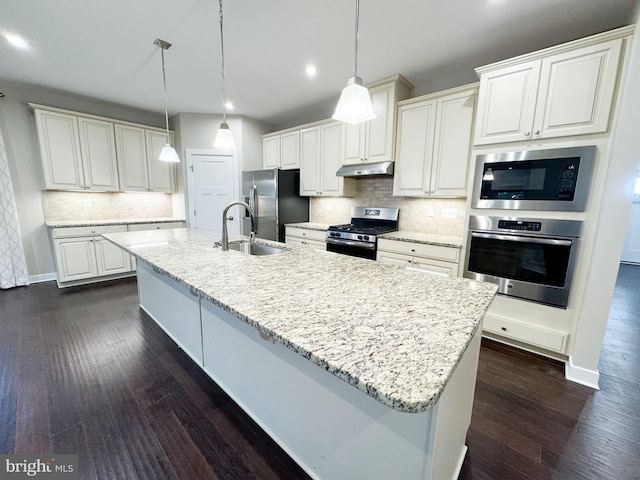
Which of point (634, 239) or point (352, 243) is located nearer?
point (352, 243)

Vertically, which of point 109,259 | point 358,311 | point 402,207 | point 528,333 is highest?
point 402,207

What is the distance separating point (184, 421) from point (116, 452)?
0.31 metres

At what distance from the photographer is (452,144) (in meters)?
2.58

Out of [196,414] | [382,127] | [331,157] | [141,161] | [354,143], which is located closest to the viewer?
[196,414]

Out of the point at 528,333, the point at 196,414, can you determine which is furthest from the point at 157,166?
the point at 528,333

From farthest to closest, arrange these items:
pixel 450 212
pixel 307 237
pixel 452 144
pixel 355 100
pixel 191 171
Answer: pixel 191 171, pixel 307 237, pixel 450 212, pixel 452 144, pixel 355 100

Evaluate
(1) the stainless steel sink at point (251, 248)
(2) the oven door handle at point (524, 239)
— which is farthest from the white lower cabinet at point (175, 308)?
(2) the oven door handle at point (524, 239)

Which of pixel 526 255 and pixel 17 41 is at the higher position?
pixel 17 41

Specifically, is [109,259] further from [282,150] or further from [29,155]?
[282,150]

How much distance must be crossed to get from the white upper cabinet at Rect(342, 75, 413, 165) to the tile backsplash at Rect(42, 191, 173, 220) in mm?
3699

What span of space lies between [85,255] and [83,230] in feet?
1.16

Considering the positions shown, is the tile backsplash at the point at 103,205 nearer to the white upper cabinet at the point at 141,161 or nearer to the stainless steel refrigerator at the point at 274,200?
the white upper cabinet at the point at 141,161

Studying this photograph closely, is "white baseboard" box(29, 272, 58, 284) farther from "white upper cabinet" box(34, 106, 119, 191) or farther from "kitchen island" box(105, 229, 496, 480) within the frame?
"kitchen island" box(105, 229, 496, 480)

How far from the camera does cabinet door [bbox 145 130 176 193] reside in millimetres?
4235
